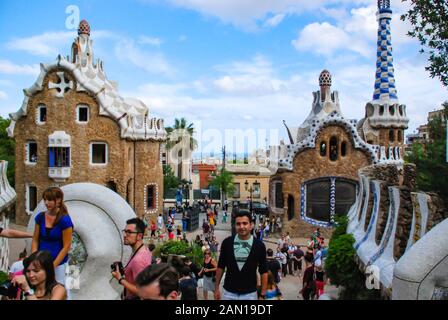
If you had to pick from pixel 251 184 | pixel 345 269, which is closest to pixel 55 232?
pixel 345 269

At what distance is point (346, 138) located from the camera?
21938mm

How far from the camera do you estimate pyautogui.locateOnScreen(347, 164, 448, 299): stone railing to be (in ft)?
17.3

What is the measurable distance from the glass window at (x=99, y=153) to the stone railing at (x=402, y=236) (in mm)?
12960

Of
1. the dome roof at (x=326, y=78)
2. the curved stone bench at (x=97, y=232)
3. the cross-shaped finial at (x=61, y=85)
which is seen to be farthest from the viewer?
the dome roof at (x=326, y=78)

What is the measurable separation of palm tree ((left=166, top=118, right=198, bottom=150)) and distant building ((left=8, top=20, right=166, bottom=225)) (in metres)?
20.8

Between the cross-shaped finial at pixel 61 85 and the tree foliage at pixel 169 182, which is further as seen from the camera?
the tree foliage at pixel 169 182

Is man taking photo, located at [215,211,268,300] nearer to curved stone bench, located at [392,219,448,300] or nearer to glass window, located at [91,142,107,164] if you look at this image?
curved stone bench, located at [392,219,448,300]

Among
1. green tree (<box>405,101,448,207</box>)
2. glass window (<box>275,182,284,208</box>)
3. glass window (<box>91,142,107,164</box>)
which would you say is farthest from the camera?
→ glass window (<box>275,182,284,208</box>)

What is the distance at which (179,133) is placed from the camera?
44.2 meters

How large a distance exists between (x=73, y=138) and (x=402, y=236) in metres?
16.7

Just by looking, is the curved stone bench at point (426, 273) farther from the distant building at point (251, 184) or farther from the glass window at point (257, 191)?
the glass window at point (257, 191)

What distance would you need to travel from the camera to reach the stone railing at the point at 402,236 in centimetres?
527

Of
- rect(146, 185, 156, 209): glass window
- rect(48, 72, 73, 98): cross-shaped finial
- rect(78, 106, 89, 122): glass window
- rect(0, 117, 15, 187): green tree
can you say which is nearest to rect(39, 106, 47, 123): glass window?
rect(48, 72, 73, 98): cross-shaped finial

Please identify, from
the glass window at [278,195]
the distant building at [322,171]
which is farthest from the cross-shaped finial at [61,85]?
the glass window at [278,195]
